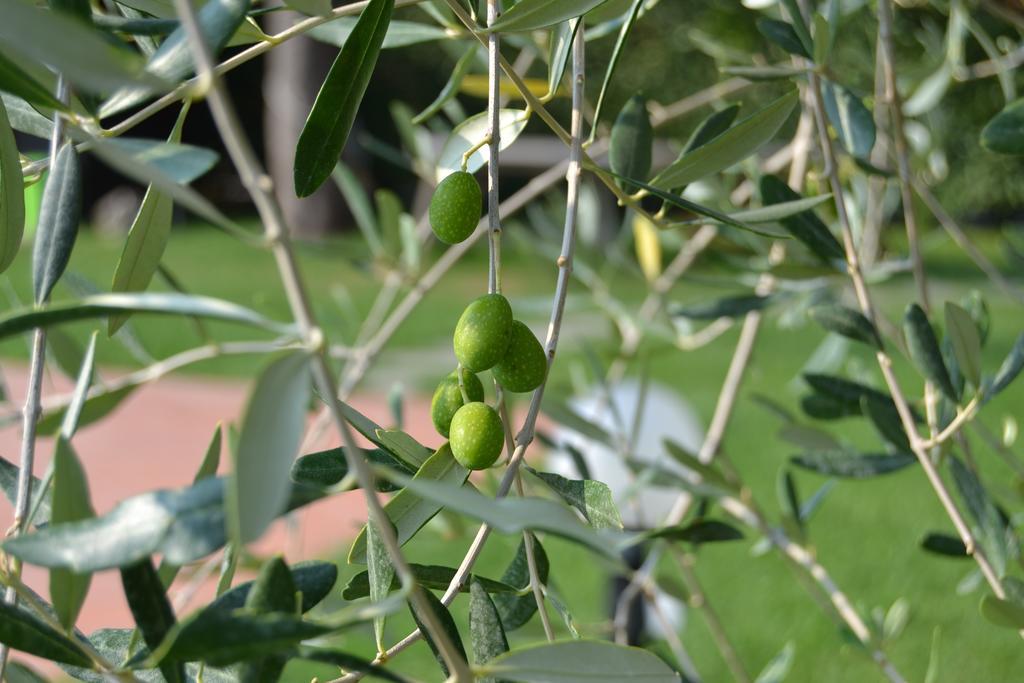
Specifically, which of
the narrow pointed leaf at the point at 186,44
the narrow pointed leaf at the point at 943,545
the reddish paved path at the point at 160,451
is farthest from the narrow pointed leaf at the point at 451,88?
the reddish paved path at the point at 160,451

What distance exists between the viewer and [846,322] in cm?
69

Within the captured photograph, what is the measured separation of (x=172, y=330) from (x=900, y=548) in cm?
519

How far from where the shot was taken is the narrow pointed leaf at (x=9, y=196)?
451mm

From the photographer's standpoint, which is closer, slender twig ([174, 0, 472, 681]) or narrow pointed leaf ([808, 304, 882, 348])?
slender twig ([174, 0, 472, 681])

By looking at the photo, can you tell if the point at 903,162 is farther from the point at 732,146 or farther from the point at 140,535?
the point at 140,535

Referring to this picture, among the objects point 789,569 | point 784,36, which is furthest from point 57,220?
point 789,569

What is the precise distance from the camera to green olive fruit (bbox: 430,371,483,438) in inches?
18.2

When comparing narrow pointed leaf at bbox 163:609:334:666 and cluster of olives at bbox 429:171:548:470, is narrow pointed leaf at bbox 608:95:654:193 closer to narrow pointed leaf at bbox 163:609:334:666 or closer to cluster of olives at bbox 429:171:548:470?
cluster of olives at bbox 429:171:548:470

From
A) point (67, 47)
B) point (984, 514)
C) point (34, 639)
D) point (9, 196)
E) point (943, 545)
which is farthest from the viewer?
point (943, 545)

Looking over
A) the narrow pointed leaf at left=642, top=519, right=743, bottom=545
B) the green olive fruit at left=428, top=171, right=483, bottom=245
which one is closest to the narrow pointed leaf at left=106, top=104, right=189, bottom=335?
the green olive fruit at left=428, top=171, right=483, bottom=245

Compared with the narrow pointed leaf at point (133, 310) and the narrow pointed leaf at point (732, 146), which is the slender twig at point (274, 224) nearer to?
the narrow pointed leaf at point (133, 310)

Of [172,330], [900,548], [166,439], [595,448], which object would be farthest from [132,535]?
[172,330]

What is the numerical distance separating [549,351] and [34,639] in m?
0.22

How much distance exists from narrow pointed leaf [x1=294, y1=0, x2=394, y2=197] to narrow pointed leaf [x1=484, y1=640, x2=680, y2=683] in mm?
204
